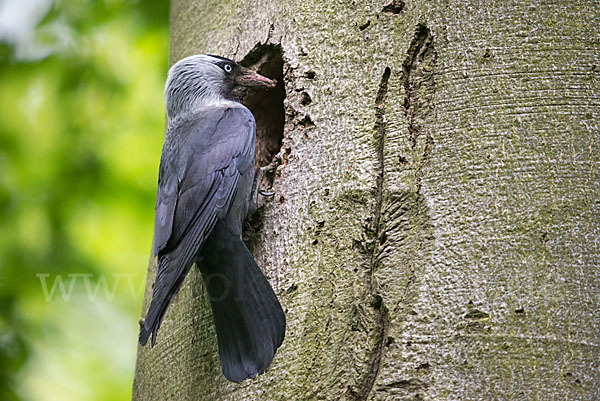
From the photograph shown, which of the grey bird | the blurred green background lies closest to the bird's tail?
the grey bird

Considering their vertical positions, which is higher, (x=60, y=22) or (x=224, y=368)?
(x=60, y=22)

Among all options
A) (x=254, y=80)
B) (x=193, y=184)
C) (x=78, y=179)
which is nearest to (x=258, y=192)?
(x=193, y=184)

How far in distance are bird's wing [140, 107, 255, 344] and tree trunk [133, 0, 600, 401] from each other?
0.88 ft

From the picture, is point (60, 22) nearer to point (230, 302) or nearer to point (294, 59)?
point (294, 59)

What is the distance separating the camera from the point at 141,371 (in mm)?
3113

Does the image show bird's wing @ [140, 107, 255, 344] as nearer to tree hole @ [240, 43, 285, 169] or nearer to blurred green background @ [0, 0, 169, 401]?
tree hole @ [240, 43, 285, 169]

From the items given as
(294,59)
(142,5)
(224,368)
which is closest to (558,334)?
(224,368)

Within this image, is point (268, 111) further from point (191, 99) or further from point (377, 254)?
point (377, 254)

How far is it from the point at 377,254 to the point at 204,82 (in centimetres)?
185

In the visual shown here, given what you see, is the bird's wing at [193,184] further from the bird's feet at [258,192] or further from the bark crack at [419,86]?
the bark crack at [419,86]

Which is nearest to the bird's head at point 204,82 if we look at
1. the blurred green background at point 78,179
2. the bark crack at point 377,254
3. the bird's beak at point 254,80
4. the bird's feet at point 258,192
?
the bird's beak at point 254,80

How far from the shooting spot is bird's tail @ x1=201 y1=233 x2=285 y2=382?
2.50 meters

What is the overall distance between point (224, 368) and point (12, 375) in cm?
236

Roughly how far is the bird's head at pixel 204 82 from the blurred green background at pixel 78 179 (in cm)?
135
